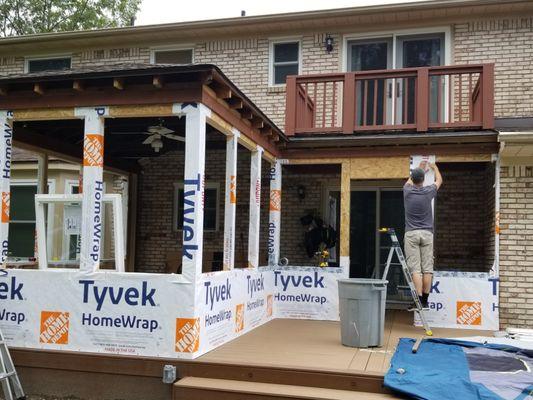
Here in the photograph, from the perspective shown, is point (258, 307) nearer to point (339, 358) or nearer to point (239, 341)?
point (239, 341)

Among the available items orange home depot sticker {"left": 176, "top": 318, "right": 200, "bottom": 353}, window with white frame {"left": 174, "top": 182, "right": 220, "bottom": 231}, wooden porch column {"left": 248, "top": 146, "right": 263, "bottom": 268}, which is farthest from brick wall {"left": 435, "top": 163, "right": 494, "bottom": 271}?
orange home depot sticker {"left": 176, "top": 318, "right": 200, "bottom": 353}

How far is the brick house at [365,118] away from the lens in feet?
28.4

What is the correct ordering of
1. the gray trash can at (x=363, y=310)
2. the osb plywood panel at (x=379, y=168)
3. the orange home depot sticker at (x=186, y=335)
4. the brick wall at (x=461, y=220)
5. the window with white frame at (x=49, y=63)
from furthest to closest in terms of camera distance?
the window with white frame at (x=49, y=63) → the brick wall at (x=461, y=220) → the osb plywood panel at (x=379, y=168) → the gray trash can at (x=363, y=310) → the orange home depot sticker at (x=186, y=335)

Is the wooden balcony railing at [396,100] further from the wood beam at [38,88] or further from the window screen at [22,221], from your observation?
the window screen at [22,221]

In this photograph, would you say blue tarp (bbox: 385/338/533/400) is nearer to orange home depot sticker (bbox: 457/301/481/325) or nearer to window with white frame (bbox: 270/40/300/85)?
orange home depot sticker (bbox: 457/301/481/325)

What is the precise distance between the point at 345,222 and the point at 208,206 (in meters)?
3.44

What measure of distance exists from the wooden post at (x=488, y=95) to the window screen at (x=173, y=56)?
6.15 meters

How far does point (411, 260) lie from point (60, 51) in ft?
30.4

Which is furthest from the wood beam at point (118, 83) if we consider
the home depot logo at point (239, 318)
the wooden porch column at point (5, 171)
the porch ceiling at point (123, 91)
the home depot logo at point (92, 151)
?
the home depot logo at point (239, 318)

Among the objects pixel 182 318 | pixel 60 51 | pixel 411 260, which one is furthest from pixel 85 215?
pixel 60 51

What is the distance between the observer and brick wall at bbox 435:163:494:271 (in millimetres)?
10250

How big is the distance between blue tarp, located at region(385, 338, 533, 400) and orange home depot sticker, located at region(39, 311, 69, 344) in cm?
347

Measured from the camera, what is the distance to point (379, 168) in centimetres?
912

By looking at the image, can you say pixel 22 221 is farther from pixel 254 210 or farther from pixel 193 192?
pixel 193 192
